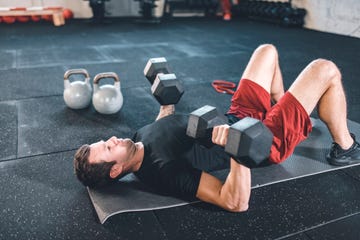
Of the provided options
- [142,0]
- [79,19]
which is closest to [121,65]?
[142,0]

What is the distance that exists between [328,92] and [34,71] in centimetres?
295

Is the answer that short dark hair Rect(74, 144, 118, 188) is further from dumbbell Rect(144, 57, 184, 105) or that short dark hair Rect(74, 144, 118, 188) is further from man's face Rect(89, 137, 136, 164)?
dumbbell Rect(144, 57, 184, 105)

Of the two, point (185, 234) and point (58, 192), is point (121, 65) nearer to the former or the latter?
point (58, 192)

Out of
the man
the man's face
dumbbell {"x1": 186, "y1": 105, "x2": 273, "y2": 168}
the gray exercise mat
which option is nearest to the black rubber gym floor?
the gray exercise mat

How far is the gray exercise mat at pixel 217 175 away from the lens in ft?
4.65

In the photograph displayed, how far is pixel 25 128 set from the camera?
219cm

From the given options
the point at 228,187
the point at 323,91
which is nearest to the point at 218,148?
the point at 228,187

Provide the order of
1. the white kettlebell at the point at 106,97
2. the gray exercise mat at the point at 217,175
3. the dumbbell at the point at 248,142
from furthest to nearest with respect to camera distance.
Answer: the white kettlebell at the point at 106,97 → the gray exercise mat at the point at 217,175 → the dumbbell at the point at 248,142

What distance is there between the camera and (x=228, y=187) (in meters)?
1.23

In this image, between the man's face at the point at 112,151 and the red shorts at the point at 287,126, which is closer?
the man's face at the point at 112,151

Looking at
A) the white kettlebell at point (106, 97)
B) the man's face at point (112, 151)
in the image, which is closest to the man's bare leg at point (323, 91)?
the man's face at point (112, 151)

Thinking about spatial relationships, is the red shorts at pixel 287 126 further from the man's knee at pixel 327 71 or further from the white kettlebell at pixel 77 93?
the white kettlebell at pixel 77 93

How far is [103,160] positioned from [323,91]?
3.44ft

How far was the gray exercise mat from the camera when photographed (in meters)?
1.42
